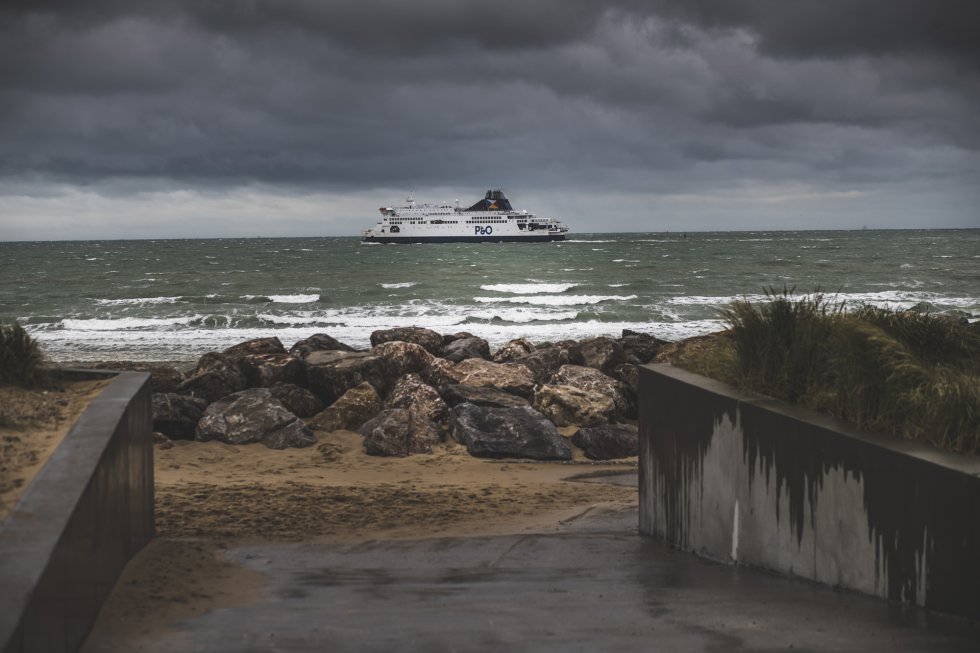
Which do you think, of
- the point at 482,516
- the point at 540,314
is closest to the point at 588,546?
the point at 482,516

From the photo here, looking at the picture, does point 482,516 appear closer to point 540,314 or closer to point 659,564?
point 659,564

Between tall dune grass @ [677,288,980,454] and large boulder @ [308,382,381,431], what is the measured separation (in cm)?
561

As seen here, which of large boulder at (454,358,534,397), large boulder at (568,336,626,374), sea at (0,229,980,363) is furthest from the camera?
sea at (0,229,980,363)

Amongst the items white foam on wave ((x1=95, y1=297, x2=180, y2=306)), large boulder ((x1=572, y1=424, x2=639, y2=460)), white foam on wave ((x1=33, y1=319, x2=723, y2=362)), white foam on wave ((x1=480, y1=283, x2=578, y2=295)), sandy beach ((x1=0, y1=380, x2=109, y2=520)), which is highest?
sandy beach ((x1=0, y1=380, x2=109, y2=520))

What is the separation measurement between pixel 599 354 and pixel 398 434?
16.4 ft

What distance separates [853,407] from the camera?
14.5 feet

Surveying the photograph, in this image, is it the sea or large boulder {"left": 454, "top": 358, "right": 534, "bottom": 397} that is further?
the sea

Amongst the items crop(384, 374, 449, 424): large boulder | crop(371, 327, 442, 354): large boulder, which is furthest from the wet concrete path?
crop(371, 327, 442, 354): large boulder

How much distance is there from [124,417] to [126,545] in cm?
64

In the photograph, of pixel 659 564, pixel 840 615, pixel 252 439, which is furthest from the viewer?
pixel 252 439

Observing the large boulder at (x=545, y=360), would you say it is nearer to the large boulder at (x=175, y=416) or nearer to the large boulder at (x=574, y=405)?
the large boulder at (x=574, y=405)

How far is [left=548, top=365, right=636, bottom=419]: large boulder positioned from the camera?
11.4 metres

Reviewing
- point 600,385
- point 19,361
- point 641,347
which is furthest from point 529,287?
point 19,361

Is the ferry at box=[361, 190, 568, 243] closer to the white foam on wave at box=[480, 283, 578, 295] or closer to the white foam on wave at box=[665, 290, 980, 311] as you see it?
the white foam on wave at box=[480, 283, 578, 295]
